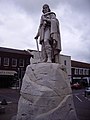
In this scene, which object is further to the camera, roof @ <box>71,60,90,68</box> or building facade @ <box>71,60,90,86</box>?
roof @ <box>71,60,90,68</box>

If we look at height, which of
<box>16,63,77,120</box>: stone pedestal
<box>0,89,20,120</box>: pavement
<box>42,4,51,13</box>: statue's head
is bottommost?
<box>0,89,20,120</box>: pavement

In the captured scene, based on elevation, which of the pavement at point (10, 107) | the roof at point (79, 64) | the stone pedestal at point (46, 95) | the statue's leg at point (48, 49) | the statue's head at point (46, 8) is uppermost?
the statue's head at point (46, 8)

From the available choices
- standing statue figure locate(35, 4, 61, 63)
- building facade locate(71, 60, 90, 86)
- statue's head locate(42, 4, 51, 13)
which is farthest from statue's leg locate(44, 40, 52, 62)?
building facade locate(71, 60, 90, 86)

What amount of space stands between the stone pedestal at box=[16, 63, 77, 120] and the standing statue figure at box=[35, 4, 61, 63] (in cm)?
72

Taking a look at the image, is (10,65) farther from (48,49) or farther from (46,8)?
(48,49)

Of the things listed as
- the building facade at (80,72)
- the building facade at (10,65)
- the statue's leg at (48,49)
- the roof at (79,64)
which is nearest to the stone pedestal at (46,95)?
the statue's leg at (48,49)

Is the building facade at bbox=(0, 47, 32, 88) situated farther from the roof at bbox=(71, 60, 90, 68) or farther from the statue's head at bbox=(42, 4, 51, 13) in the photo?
the statue's head at bbox=(42, 4, 51, 13)

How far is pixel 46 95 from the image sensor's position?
946 cm

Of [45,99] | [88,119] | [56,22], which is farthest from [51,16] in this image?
[88,119]

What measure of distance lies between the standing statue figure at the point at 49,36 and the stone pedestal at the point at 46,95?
718 mm

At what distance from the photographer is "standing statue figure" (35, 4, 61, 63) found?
10.5 metres

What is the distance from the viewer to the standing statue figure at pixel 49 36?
10.5m

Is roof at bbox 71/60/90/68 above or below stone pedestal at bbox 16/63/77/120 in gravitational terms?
above

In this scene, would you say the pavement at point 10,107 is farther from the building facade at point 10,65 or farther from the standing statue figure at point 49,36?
the building facade at point 10,65
